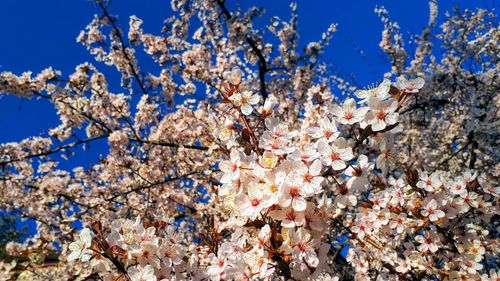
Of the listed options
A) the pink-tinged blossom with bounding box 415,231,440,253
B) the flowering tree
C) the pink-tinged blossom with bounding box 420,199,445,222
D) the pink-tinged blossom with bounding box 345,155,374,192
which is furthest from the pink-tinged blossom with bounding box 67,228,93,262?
the pink-tinged blossom with bounding box 415,231,440,253

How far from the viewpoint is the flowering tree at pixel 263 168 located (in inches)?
72.4

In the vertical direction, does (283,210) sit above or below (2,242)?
below

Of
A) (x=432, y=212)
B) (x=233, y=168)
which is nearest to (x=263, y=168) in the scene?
(x=233, y=168)

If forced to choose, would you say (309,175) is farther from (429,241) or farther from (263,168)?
(429,241)

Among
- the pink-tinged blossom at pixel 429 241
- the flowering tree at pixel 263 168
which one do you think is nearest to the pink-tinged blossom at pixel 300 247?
the flowering tree at pixel 263 168

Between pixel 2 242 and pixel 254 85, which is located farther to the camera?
pixel 2 242

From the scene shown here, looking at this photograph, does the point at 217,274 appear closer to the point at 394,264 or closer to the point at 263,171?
the point at 263,171

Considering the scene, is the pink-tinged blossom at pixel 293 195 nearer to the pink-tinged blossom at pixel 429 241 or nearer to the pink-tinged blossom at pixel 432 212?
the pink-tinged blossom at pixel 432 212

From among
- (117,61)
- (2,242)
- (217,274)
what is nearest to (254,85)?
(117,61)

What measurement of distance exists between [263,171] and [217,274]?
2.07 ft

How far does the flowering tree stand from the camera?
1839 millimetres

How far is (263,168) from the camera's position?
5.91 ft

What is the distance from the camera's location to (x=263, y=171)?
1.79 meters

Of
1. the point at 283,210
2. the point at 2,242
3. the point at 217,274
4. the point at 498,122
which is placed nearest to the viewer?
the point at 283,210
